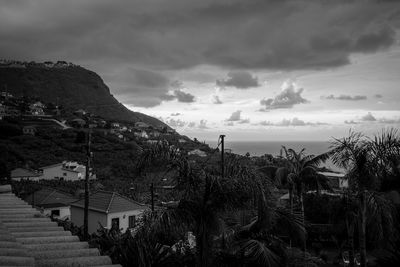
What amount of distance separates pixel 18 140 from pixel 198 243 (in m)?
77.2

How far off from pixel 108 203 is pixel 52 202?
11.1m

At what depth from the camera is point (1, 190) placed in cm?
1123

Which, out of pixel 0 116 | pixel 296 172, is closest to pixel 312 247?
pixel 296 172

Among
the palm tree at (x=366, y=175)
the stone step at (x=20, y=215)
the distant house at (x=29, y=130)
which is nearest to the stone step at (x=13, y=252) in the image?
the stone step at (x=20, y=215)

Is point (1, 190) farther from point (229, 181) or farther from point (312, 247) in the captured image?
point (312, 247)

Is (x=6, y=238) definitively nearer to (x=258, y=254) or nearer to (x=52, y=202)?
(x=258, y=254)

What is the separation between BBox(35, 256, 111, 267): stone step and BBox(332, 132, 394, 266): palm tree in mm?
7809

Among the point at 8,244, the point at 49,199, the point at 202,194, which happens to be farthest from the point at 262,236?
the point at 49,199

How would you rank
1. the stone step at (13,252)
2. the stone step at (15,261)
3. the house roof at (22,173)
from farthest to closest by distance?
the house roof at (22,173) → the stone step at (13,252) → the stone step at (15,261)

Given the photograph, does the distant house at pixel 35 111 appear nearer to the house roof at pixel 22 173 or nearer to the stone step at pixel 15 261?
the house roof at pixel 22 173

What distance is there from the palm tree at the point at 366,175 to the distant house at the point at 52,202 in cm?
2818

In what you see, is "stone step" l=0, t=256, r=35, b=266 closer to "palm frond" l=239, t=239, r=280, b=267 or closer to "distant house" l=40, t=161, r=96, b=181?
"palm frond" l=239, t=239, r=280, b=267

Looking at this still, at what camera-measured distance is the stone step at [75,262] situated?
505 centimetres

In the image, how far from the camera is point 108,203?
28.1m
